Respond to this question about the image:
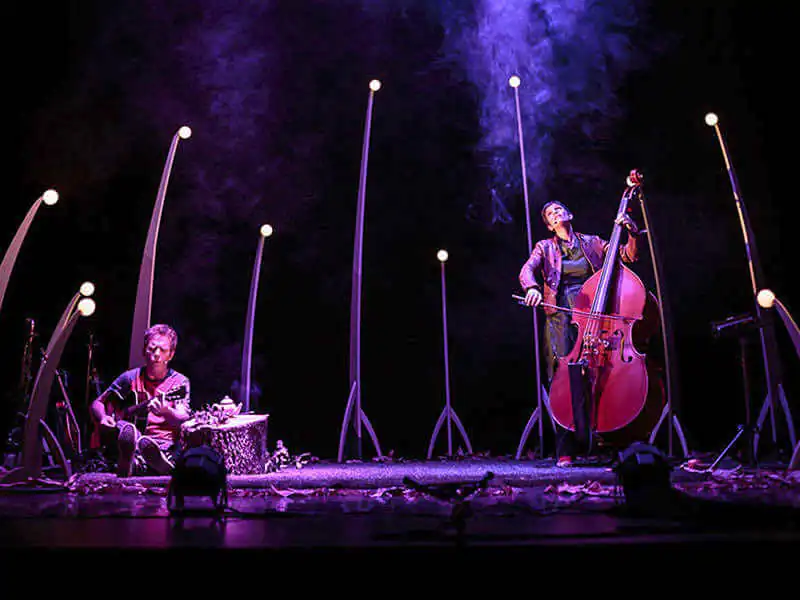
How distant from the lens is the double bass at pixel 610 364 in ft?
13.9

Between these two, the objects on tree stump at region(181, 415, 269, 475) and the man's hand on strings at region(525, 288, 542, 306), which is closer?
the objects on tree stump at region(181, 415, 269, 475)

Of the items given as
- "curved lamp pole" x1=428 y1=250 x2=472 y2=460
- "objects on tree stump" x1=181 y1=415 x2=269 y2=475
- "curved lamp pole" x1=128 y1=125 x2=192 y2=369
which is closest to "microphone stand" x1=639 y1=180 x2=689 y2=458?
"curved lamp pole" x1=428 y1=250 x2=472 y2=460

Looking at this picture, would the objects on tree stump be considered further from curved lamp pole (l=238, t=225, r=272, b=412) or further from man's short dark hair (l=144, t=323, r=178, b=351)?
curved lamp pole (l=238, t=225, r=272, b=412)

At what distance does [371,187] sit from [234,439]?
298 centimetres

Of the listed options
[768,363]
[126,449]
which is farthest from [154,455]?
[768,363]

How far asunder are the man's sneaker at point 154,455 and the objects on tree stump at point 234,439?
16 centimetres

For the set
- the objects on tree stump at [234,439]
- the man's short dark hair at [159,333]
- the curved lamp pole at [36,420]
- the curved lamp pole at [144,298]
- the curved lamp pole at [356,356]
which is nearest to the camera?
the curved lamp pole at [36,420]

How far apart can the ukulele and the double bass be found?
2.56 metres

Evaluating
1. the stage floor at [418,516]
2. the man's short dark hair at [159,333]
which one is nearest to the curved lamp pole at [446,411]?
the stage floor at [418,516]

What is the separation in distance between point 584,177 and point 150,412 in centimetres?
415

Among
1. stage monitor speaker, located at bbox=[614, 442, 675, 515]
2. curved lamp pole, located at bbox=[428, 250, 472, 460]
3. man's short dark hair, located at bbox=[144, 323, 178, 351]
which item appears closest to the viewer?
stage monitor speaker, located at bbox=[614, 442, 675, 515]

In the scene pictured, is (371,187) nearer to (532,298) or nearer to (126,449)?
(532,298)

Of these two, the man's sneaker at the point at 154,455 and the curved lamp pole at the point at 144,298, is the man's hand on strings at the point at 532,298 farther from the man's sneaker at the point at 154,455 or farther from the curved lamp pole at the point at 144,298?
the curved lamp pole at the point at 144,298

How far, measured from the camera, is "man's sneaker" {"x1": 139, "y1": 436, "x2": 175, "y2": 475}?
13.6 ft
